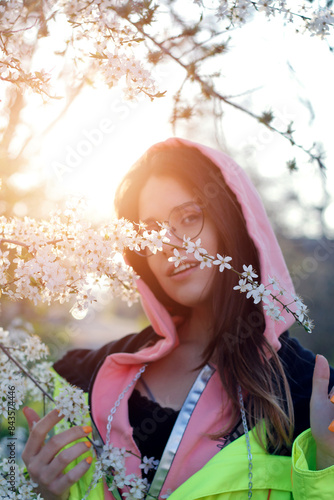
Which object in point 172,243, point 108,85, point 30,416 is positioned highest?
point 108,85

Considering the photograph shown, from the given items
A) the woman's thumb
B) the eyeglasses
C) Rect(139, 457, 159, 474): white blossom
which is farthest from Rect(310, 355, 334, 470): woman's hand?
the woman's thumb

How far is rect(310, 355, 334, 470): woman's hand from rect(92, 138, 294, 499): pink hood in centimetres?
33

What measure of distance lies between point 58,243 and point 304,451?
2.86ft

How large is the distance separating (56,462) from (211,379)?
0.58m

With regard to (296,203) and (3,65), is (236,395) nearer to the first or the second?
(3,65)

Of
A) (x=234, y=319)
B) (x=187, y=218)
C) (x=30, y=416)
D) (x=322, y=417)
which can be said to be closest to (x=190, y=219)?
(x=187, y=218)

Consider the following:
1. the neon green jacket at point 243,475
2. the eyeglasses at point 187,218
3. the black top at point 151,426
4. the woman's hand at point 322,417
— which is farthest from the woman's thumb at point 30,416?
the woman's hand at point 322,417

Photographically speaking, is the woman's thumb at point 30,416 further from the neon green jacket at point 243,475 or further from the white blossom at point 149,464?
the neon green jacket at point 243,475

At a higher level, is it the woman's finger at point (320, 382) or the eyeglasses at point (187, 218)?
the eyeglasses at point (187, 218)

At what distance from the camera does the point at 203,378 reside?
1629 mm

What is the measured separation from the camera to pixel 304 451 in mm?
1277

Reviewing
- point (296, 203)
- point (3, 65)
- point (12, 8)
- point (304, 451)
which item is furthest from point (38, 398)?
point (296, 203)

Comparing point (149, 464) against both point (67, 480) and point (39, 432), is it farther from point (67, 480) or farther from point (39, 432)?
point (39, 432)

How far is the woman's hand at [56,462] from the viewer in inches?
58.5
